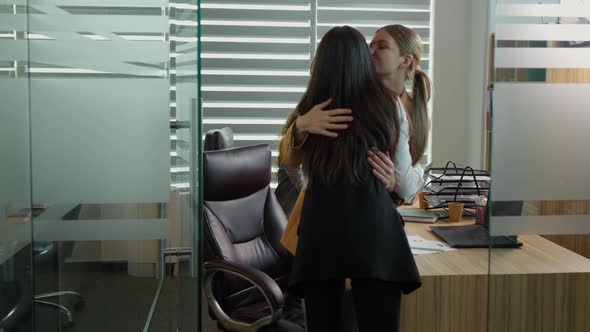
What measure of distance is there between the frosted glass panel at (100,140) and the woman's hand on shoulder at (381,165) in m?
0.57

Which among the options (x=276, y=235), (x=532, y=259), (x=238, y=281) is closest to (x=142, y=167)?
(x=532, y=259)

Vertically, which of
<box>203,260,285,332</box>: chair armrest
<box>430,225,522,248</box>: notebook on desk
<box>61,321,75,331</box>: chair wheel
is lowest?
<box>203,260,285,332</box>: chair armrest

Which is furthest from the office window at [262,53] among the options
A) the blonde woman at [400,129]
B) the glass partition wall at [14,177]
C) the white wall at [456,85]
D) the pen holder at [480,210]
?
the glass partition wall at [14,177]

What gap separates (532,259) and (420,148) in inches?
32.0

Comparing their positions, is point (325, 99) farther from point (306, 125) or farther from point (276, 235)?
point (276, 235)

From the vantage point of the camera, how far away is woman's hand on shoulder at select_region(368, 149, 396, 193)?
1.79 meters

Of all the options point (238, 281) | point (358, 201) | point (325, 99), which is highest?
point (325, 99)

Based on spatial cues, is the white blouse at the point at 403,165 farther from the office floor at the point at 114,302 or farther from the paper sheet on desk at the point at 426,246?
the office floor at the point at 114,302

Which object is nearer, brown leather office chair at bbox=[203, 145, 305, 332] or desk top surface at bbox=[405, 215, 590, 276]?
desk top surface at bbox=[405, 215, 590, 276]

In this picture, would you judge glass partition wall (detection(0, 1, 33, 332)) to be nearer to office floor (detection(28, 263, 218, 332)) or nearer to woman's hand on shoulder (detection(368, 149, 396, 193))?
office floor (detection(28, 263, 218, 332))

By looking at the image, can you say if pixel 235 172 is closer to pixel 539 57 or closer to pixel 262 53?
pixel 539 57

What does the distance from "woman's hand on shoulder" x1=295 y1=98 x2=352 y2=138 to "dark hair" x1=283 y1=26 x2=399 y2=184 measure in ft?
0.09

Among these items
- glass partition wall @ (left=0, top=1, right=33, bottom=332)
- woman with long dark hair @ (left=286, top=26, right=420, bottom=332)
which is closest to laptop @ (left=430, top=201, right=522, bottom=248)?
woman with long dark hair @ (left=286, top=26, right=420, bottom=332)

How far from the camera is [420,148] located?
262 cm
